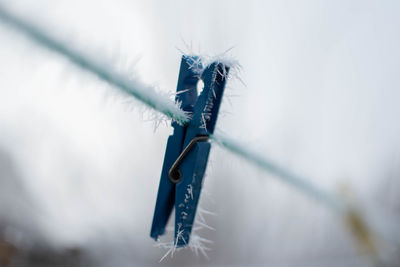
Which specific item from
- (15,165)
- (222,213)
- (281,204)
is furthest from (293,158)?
(15,165)

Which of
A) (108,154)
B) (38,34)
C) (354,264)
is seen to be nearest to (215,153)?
(38,34)

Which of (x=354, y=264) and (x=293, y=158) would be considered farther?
(x=354, y=264)

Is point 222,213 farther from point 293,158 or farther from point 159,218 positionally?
point 159,218

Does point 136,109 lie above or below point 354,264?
above

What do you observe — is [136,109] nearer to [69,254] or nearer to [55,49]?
[55,49]

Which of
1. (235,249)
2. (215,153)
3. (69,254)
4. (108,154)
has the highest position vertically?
(215,153)

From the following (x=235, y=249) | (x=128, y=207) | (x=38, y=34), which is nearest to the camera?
(x=38, y=34)

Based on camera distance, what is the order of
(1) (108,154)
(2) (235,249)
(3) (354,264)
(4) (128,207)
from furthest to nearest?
1. (3) (354,264)
2. (2) (235,249)
3. (4) (128,207)
4. (1) (108,154)
